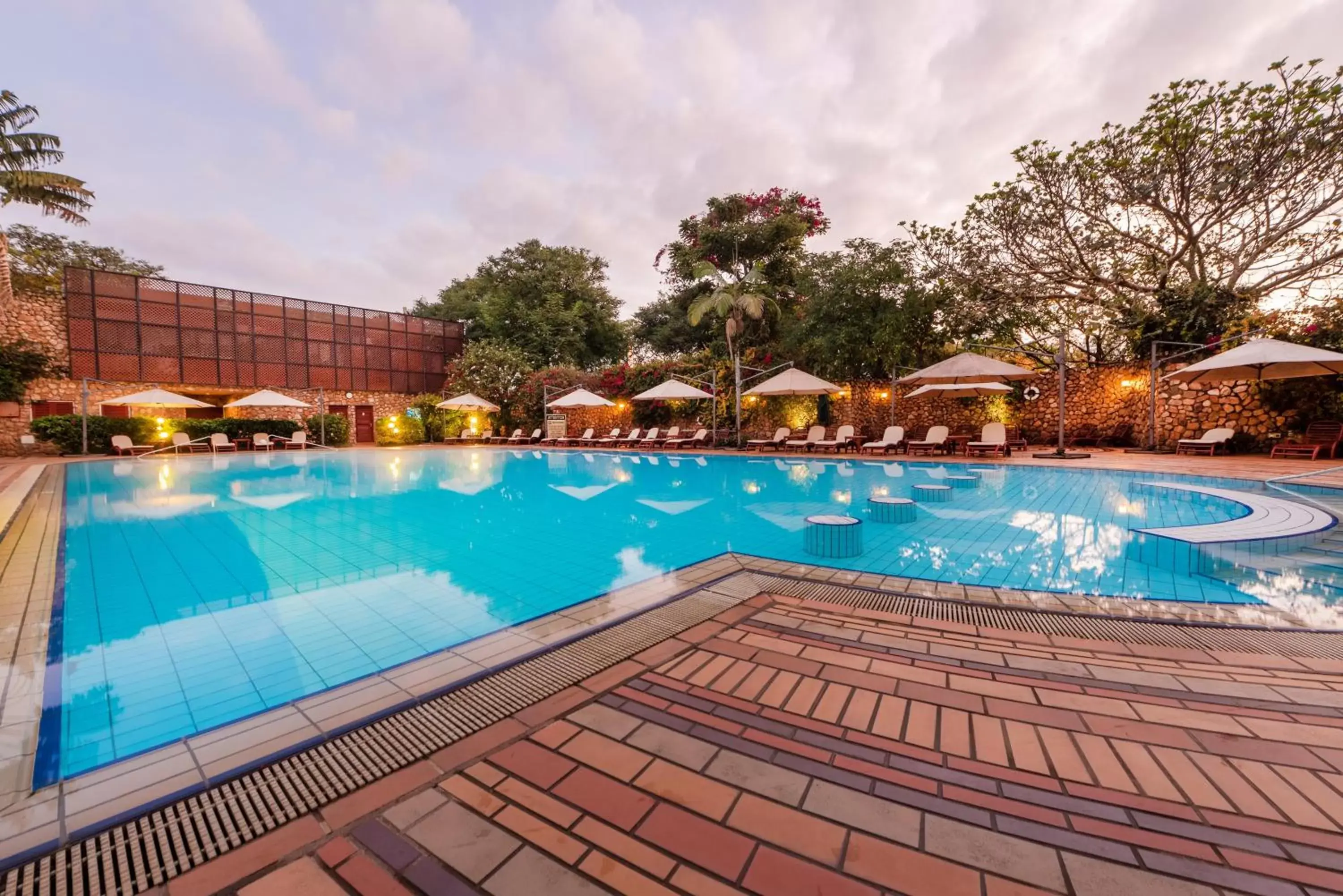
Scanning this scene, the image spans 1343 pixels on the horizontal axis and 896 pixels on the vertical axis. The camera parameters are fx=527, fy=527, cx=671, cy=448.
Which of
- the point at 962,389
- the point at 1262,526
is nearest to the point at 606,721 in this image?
the point at 1262,526

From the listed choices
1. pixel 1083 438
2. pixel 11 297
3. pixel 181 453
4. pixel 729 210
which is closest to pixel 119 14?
pixel 11 297

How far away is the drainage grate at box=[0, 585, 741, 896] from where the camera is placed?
126 centimetres

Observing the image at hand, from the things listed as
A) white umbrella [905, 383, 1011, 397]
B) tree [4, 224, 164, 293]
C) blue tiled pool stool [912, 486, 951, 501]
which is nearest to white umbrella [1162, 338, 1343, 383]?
white umbrella [905, 383, 1011, 397]

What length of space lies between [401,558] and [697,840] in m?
4.33

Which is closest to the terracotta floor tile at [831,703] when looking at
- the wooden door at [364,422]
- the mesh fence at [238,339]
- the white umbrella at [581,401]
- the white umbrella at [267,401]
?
the white umbrella at [581,401]

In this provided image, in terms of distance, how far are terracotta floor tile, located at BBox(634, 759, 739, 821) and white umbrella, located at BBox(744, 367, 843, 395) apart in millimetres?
12481

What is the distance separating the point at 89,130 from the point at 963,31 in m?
28.9

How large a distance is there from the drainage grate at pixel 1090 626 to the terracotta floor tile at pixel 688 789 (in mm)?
1737

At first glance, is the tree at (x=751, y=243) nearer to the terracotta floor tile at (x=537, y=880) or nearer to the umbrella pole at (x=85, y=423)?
the terracotta floor tile at (x=537, y=880)

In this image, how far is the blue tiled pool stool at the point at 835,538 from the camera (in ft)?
14.6

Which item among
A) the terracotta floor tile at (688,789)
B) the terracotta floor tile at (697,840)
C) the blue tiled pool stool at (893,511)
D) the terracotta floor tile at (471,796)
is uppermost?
the blue tiled pool stool at (893,511)

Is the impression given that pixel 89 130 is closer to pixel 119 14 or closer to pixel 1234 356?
pixel 119 14

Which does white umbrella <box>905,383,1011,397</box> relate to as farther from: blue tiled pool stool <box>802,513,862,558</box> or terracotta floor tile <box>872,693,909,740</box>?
terracotta floor tile <box>872,693,909,740</box>

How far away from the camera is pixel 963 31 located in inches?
465
